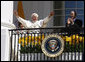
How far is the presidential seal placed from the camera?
11.7 m

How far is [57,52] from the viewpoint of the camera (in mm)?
11641

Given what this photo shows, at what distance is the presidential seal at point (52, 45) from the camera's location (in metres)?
11.7

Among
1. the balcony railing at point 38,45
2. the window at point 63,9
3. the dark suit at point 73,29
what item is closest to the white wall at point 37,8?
the window at point 63,9

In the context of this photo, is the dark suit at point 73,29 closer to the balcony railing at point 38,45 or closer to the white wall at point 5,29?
the balcony railing at point 38,45

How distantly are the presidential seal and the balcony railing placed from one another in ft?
0.40

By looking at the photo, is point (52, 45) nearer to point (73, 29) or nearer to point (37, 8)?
point (73, 29)

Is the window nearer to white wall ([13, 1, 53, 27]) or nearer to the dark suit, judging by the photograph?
white wall ([13, 1, 53, 27])

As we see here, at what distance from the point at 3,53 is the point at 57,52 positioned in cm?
157

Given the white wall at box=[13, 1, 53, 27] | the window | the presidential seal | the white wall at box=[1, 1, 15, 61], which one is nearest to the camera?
the presidential seal

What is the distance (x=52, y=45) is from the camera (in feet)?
38.4

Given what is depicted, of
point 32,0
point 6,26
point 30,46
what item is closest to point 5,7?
point 6,26

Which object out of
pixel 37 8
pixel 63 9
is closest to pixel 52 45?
pixel 37 8

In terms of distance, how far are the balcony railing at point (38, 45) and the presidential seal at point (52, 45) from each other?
0.12 metres

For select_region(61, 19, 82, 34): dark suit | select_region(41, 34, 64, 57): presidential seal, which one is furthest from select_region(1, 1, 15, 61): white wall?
select_region(61, 19, 82, 34): dark suit
